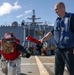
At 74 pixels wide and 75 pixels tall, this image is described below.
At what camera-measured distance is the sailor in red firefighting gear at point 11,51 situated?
25.7 feet

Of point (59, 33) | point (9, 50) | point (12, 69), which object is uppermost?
point (59, 33)

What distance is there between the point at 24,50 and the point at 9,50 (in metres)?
0.41

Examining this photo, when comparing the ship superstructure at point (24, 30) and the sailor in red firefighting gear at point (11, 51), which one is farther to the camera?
the ship superstructure at point (24, 30)

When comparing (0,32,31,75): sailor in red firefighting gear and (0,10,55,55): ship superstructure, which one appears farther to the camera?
(0,10,55,55): ship superstructure

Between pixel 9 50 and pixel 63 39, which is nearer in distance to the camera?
pixel 63 39

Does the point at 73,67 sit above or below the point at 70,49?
below

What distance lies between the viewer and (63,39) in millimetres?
5422

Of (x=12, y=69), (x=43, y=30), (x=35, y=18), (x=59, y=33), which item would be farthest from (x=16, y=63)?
(x=35, y=18)

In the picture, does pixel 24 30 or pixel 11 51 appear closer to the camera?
pixel 11 51

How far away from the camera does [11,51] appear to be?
314 inches

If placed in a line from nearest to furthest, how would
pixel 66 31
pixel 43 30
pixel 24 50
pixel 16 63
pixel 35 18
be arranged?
1. pixel 66 31
2. pixel 24 50
3. pixel 16 63
4. pixel 43 30
5. pixel 35 18

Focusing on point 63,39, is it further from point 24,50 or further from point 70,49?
point 24,50

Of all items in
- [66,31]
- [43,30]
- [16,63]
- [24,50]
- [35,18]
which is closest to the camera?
[66,31]

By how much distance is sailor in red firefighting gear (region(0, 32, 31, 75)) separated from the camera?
25.7ft
